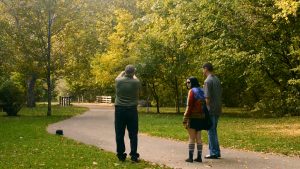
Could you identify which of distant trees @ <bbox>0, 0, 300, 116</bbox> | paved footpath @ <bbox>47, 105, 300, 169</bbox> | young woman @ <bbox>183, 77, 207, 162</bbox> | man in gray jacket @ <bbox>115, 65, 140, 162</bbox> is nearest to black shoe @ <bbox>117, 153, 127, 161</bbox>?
man in gray jacket @ <bbox>115, 65, 140, 162</bbox>

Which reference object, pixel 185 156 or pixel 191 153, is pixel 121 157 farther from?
pixel 185 156

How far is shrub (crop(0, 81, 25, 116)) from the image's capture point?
29453 mm

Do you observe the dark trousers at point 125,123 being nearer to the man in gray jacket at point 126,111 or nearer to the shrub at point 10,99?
the man in gray jacket at point 126,111

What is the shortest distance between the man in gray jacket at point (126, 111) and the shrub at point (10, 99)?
823 inches

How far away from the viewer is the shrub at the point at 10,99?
1160 inches

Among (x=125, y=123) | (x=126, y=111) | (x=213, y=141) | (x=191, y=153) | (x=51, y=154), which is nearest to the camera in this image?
(x=191, y=153)

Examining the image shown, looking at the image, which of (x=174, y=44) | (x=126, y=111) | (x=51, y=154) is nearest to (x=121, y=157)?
(x=126, y=111)

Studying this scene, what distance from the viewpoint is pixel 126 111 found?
398 inches

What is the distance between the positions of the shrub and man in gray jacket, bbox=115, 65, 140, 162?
20.9 metres

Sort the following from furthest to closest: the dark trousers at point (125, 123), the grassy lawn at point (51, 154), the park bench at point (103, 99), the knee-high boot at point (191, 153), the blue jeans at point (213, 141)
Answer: the park bench at point (103, 99) < the blue jeans at point (213, 141) < the dark trousers at point (125, 123) < the knee-high boot at point (191, 153) < the grassy lawn at point (51, 154)

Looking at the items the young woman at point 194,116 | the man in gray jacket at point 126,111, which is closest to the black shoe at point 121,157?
the man in gray jacket at point 126,111

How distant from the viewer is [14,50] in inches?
1183

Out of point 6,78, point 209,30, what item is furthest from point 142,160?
point 6,78

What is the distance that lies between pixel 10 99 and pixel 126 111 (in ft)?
69.3
